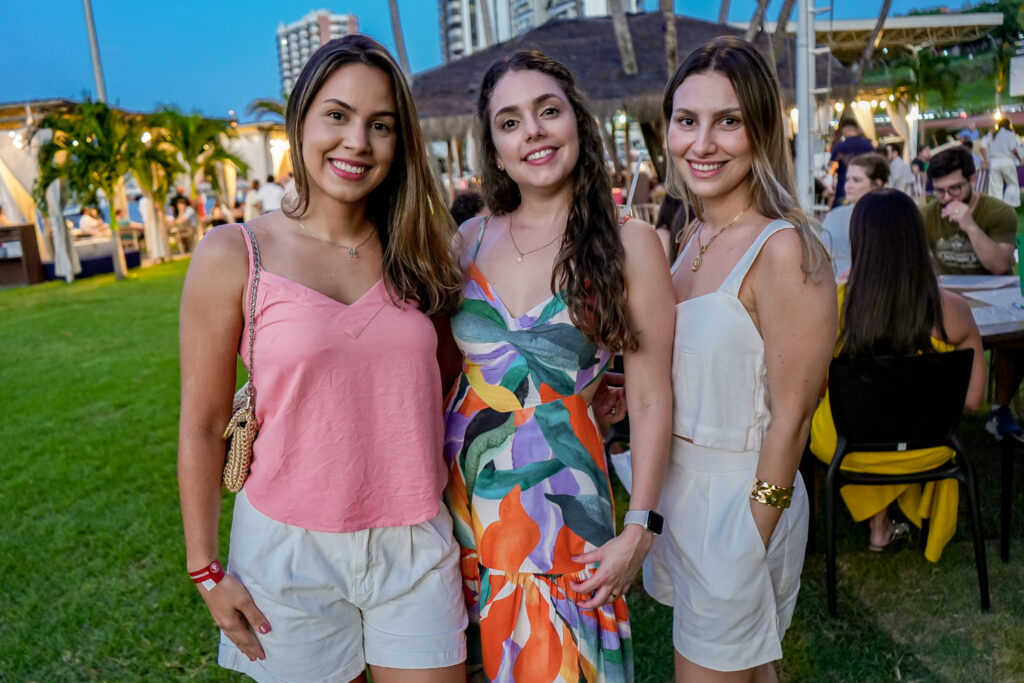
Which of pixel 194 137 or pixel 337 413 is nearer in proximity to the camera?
pixel 337 413

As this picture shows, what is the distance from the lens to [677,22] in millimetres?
→ 12188

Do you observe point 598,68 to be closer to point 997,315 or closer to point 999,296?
point 999,296

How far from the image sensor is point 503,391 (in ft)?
6.05

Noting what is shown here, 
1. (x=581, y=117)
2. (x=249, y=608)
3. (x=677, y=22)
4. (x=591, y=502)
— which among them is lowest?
(x=249, y=608)

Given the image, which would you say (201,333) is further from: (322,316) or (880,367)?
(880,367)

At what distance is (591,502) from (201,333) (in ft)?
3.05

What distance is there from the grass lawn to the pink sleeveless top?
173cm

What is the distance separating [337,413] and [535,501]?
49cm

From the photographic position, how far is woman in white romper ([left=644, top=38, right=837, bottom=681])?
182 cm

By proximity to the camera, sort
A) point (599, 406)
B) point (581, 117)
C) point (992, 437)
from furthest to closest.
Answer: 1. point (992, 437)
2. point (599, 406)
3. point (581, 117)

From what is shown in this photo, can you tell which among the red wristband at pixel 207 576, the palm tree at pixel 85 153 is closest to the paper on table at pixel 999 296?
the red wristband at pixel 207 576

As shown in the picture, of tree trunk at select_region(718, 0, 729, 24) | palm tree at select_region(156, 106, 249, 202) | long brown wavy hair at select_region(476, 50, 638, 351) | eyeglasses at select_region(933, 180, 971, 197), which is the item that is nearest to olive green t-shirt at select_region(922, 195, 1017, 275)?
eyeglasses at select_region(933, 180, 971, 197)

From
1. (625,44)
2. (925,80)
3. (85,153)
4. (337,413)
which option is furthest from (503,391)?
(925,80)

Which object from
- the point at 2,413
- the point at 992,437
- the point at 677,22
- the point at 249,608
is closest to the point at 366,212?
the point at 249,608
